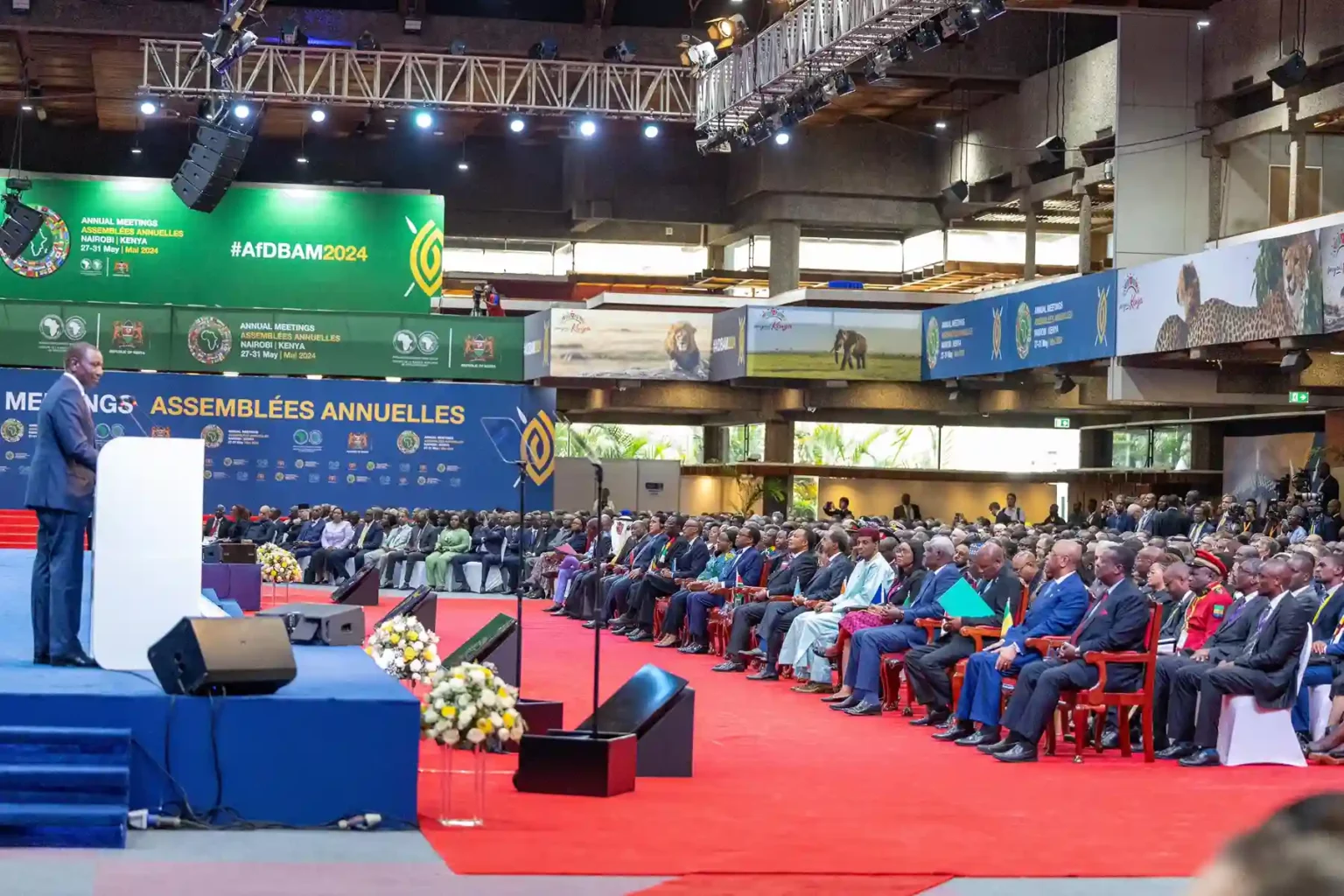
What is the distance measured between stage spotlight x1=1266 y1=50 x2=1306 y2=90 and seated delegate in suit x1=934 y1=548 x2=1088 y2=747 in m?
10.5

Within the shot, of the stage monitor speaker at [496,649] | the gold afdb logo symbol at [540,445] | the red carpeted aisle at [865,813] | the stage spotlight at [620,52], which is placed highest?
the stage spotlight at [620,52]

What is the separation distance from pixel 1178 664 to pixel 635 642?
7283 mm

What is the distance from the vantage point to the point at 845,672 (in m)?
11.1

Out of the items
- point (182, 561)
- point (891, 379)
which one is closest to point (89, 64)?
point (891, 379)

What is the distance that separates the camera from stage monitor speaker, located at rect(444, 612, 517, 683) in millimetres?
9375

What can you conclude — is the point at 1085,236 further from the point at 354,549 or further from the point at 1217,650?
the point at 1217,650

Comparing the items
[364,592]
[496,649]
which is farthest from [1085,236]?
[496,649]

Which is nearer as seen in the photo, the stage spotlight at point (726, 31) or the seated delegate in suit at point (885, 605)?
the seated delegate in suit at point (885, 605)

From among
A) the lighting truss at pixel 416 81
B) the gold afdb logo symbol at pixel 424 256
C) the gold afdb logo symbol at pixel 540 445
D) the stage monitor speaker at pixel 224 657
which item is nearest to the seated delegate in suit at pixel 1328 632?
the stage monitor speaker at pixel 224 657

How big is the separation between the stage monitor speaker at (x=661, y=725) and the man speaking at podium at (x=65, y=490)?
2.28 metres

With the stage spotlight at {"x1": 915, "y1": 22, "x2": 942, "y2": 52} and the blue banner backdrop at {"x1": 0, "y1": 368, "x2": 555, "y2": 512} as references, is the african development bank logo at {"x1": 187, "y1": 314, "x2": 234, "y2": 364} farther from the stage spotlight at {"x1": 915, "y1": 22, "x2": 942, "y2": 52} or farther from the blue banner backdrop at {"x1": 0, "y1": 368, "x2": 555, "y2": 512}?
the stage spotlight at {"x1": 915, "y1": 22, "x2": 942, "y2": 52}

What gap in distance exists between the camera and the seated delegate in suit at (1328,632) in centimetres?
884

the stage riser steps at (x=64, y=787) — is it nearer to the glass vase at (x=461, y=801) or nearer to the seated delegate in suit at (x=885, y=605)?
the glass vase at (x=461, y=801)

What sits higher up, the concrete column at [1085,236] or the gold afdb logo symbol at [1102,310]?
the concrete column at [1085,236]
